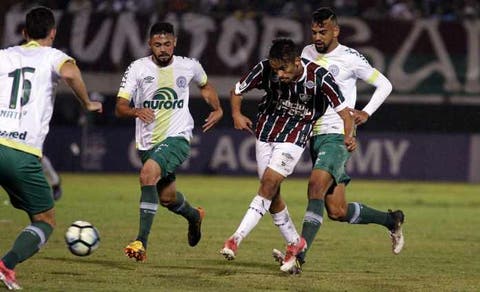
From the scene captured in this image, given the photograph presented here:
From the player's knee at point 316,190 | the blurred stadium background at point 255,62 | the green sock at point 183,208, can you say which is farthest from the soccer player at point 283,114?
the blurred stadium background at point 255,62

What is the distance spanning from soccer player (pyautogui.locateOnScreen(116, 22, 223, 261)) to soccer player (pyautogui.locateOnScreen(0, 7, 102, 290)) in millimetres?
2324

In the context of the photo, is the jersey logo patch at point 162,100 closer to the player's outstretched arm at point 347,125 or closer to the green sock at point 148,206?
the green sock at point 148,206

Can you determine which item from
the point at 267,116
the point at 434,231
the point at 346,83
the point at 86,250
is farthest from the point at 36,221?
the point at 434,231

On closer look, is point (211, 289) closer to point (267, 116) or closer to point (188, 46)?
point (267, 116)

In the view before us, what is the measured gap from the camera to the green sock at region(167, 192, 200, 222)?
1148 cm

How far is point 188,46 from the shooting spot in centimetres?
2530

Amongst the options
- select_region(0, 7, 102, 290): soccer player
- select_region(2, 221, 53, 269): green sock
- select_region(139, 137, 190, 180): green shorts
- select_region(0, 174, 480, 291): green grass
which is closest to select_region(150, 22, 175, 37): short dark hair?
select_region(139, 137, 190, 180): green shorts

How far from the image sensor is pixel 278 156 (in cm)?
1010

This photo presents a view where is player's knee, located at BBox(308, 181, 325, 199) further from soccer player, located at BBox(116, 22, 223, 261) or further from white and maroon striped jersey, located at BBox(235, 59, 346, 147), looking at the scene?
soccer player, located at BBox(116, 22, 223, 261)

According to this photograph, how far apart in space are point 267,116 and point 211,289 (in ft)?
6.69

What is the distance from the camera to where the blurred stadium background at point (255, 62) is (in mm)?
25453

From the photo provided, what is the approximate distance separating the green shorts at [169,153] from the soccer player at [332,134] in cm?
121

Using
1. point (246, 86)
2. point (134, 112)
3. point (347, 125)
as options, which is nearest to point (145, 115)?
point (134, 112)

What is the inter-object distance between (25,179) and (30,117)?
1.55 ft
